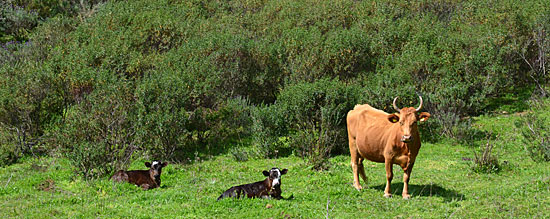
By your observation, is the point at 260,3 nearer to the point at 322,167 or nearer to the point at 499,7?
the point at 499,7

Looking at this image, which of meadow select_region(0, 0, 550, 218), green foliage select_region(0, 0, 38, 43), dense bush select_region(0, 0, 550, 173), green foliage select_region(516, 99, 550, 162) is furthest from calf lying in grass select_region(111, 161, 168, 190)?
green foliage select_region(0, 0, 38, 43)

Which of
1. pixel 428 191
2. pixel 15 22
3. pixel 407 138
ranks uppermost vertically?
pixel 15 22

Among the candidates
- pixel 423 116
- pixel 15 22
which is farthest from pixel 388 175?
pixel 15 22

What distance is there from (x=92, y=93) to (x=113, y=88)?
84cm

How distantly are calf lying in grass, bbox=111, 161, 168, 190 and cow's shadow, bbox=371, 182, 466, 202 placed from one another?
17.7 feet

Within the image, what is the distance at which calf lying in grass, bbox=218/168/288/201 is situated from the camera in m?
11.2

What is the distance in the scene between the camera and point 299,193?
12227 millimetres

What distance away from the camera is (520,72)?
89.1 feet

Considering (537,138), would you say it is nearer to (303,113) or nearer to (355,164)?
(355,164)

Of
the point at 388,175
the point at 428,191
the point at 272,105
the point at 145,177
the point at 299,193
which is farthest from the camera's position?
the point at 272,105

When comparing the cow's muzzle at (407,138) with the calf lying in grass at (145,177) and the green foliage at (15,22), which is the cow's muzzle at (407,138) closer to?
the calf lying in grass at (145,177)

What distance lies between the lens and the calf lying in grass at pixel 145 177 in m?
13.4

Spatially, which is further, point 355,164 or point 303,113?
point 303,113

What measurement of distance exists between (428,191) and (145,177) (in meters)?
6.93
